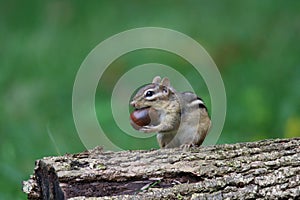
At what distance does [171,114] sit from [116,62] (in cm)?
416

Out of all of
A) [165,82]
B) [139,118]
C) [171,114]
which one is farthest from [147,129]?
[165,82]

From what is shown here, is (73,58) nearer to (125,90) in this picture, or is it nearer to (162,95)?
(125,90)

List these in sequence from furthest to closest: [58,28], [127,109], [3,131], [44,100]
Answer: [58,28]
[44,100]
[3,131]
[127,109]

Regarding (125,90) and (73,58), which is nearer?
(125,90)

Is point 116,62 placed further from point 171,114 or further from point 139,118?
point 139,118

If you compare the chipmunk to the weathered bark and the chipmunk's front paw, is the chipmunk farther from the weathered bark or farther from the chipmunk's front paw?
the weathered bark

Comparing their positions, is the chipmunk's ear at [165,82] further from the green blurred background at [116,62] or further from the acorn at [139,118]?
the green blurred background at [116,62]

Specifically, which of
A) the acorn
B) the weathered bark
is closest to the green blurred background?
the acorn

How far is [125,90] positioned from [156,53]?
2.93m

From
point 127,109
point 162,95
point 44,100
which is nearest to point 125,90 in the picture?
point 127,109

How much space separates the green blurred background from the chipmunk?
91 cm

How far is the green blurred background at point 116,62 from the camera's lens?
7980mm

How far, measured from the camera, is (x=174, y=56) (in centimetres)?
1000

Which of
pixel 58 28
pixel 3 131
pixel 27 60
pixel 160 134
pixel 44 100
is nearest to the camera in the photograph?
pixel 160 134
